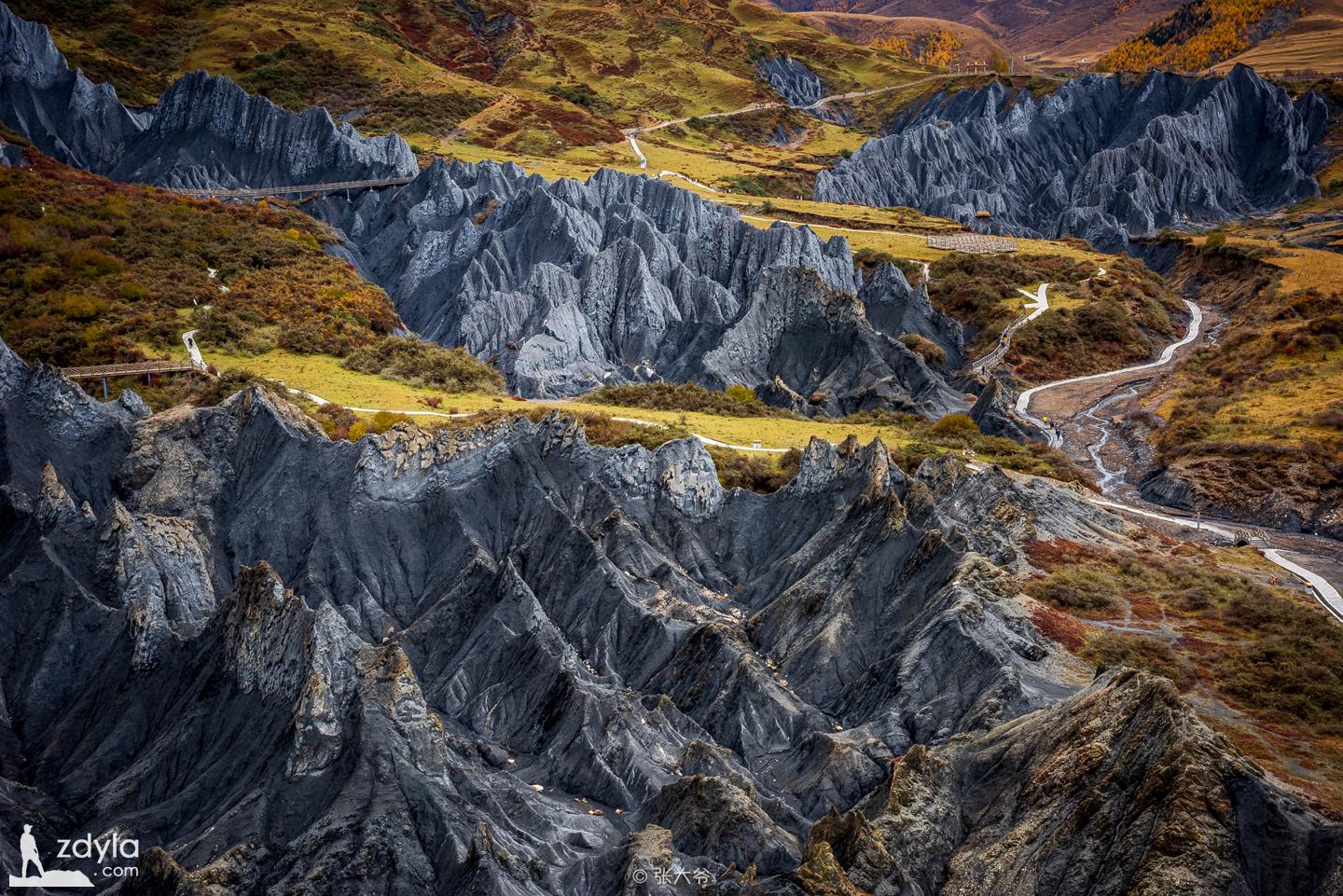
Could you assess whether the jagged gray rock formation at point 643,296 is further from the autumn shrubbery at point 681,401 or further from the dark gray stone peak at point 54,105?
the dark gray stone peak at point 54,105

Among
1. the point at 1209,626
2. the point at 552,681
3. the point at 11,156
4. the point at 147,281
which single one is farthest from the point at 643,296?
the point at 1209,626

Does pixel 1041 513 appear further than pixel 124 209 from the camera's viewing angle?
No

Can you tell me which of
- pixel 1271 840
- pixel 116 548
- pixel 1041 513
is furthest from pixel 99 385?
pixel 1271 840

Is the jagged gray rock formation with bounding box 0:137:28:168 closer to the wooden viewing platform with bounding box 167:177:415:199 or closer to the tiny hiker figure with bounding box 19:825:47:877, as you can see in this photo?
the wooden viewing platform with bounding box 167:177:415:199

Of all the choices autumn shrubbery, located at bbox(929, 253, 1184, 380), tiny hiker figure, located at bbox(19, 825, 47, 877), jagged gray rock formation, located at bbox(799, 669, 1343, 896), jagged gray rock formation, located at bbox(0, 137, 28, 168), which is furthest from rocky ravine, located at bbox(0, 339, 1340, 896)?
jagged gray rock formation, located at bbox(0, 137, 28, 168)

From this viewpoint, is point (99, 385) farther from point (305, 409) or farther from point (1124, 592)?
point (1124, 592)

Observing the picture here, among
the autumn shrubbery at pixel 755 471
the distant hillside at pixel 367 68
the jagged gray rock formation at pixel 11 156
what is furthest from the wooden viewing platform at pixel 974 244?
the jagged gray rock formation at pixel 11 156
